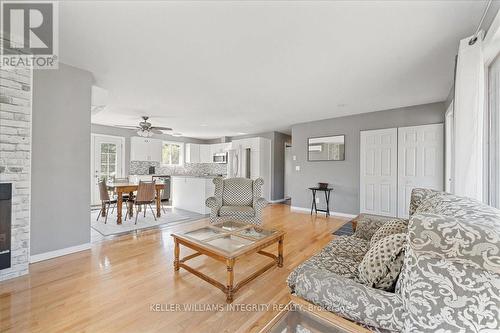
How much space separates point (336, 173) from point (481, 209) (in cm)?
431

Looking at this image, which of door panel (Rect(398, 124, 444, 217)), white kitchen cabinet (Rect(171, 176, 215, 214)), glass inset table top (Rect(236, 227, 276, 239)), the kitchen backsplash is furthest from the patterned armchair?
the kitchen backsplash

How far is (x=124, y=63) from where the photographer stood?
8.64ft

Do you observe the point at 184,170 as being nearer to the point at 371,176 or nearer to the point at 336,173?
the point at 336,173

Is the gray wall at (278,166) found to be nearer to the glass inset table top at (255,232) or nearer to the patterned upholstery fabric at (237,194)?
the patterned upholstery fabric at (237,194)

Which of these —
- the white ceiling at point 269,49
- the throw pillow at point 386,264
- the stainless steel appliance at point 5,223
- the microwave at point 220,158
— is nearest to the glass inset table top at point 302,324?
the throw pillow at point 386,264

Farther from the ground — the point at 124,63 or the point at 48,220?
the point at 124,63

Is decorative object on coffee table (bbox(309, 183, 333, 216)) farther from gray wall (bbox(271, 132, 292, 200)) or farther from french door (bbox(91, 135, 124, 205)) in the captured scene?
french door (bbox(91, 135, 124, 205))

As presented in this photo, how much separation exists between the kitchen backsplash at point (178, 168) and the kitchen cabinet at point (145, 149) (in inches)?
10.6

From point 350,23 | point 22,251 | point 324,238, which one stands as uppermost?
point 350,23

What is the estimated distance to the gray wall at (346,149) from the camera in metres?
4.28

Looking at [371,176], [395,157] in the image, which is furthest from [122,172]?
[395,157]

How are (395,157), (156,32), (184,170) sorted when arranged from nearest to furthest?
(156,32), (395,157), (184,170)

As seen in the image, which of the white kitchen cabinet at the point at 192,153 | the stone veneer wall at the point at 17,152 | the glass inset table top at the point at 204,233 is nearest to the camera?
the stone veneer wall at the point at 17,152

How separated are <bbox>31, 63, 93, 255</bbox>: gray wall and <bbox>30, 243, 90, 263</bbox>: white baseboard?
1.6 inches
